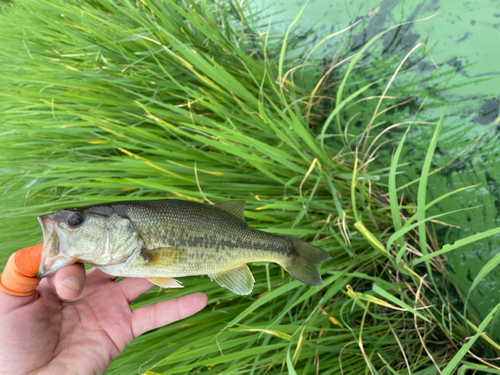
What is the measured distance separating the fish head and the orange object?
3 centimetres

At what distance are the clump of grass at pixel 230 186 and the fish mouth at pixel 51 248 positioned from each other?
1.17 ft

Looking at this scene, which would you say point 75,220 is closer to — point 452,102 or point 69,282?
point 69,282

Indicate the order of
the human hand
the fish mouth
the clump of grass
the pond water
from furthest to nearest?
the pond water, the clump of grass, the human hand, the fish mouth

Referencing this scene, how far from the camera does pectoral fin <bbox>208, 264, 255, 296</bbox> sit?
112 cm

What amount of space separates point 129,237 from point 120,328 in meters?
0.52

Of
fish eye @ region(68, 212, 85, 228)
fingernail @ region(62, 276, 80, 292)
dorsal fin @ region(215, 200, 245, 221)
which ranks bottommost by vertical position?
fingernail @ region(62, 276, 80, 292)

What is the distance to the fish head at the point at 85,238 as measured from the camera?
950mm

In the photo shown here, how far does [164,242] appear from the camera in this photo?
1.02 m

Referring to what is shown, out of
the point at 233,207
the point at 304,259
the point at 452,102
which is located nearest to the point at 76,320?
the point at 233,207

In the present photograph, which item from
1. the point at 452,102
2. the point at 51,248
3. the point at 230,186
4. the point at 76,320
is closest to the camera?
the point at 51,248

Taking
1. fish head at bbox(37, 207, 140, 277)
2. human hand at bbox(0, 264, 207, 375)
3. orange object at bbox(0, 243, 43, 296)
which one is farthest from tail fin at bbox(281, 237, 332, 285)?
orange object at bbox(0, 243, 43, 296)

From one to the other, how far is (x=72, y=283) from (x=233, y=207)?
0.59 m

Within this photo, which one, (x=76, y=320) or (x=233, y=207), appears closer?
(x=233, y=207)

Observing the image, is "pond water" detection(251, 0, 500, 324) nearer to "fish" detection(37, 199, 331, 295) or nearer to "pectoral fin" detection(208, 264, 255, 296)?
"fish" detection(37, 199, 331, 295)
